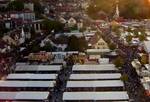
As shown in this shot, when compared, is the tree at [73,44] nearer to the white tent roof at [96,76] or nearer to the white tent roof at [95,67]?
the white tent roof at [95,67]

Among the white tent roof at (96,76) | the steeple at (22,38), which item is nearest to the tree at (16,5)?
the steeple at (22,38)

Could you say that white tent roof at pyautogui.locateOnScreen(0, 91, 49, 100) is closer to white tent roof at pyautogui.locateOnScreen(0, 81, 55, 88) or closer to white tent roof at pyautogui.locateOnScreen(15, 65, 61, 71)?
white tent roof at pyautogui.locateOnScreen(0, 81, 55, 88)

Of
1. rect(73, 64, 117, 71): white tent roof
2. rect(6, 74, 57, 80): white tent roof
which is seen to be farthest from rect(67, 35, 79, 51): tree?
rect(6, 74, 57, 80): white tent roof

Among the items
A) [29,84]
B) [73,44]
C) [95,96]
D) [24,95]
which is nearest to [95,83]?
[95,96]

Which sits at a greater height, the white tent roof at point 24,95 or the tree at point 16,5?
the white tent roof at point 24,95

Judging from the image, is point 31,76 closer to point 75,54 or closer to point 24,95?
point 24,95

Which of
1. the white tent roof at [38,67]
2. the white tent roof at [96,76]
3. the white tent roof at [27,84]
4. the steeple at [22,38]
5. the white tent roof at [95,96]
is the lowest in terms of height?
the steeple at [22,38]

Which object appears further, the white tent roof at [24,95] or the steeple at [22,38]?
the steeple at [22,38]

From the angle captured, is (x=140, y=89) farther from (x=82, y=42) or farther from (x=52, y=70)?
(x=82, y=42)
